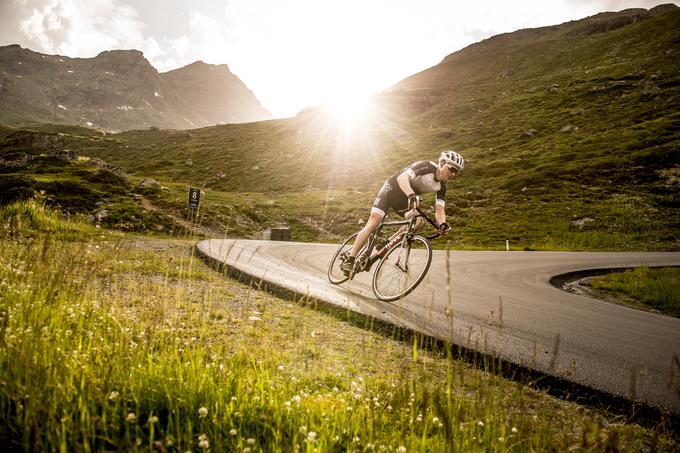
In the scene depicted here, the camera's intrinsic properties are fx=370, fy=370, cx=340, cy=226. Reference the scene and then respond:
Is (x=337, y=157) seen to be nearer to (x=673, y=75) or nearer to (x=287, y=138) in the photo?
(x=287, y=138)

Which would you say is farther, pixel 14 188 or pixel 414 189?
pixel 14 188

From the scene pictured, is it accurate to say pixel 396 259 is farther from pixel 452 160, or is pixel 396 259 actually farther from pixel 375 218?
pixel 452 160

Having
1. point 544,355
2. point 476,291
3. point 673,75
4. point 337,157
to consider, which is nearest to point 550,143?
point 673,75

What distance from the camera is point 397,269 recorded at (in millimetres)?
7828

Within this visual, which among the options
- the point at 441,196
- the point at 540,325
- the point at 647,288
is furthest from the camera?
the point at 647,288

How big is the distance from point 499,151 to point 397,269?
62.7 m

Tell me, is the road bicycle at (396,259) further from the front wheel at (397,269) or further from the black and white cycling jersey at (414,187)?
the black and white cycling jersey at (414,187)

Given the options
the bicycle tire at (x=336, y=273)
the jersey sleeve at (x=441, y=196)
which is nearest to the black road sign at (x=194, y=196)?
the bicycle tire at (x=336, y=273)

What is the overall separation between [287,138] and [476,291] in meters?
98.2

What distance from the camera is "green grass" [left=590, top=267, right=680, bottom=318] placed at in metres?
9.66

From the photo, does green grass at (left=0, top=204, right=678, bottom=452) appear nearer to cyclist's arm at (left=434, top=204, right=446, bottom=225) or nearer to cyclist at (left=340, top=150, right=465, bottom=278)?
cyclist's arm at (left=434, top=204, right=446, bottom=225)

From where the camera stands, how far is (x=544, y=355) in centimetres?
471

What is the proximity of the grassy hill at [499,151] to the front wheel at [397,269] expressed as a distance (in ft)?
14.4

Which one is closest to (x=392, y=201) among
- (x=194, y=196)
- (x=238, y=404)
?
(x=238, y=404)
